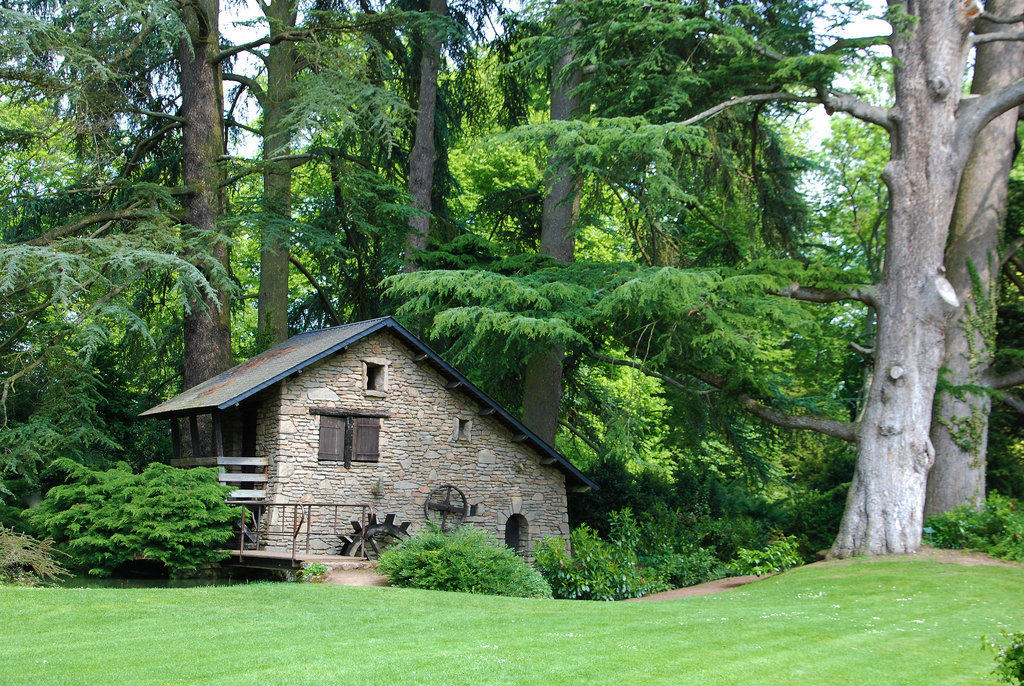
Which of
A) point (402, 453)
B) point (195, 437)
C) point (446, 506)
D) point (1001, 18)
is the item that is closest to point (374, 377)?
point (402, 453)

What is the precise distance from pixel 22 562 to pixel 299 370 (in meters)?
5.32

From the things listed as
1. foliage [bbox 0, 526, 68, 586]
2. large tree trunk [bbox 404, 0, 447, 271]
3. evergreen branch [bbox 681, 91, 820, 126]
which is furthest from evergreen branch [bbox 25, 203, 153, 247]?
evergreen branch [bbox 681, 91, 820, 126]

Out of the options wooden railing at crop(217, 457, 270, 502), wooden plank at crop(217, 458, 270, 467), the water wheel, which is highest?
wooden plank at crop(217, 458, 270, 467)

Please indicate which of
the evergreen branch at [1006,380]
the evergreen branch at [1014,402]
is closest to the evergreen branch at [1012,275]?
the evergreen branch at [1014,402]

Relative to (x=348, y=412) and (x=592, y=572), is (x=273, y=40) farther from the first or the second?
(x=592, y=572)

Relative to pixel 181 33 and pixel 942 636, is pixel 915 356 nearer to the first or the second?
pixel 942 636

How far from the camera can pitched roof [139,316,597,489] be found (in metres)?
16.9

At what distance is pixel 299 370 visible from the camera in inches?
672

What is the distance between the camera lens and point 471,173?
3016 centimetres

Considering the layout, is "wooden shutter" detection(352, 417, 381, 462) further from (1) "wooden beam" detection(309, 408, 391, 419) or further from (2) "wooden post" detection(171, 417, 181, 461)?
(2) "wooden post" detection(171, 417, 181, 461)

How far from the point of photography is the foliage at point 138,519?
1505 cm

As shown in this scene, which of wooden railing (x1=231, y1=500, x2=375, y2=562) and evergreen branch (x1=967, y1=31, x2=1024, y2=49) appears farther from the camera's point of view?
wooden railing (x1=231, y1=500, x2=375, y2=562)

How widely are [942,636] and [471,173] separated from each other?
2285 centimetres

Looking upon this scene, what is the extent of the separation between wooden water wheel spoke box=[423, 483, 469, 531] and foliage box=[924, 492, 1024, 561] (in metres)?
8.31
